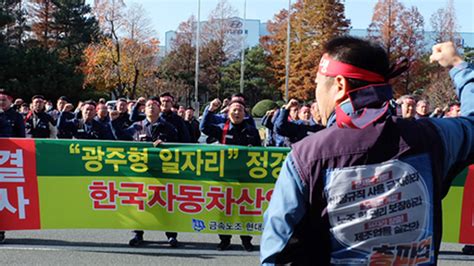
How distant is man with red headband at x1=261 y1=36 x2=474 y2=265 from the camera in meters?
1.62

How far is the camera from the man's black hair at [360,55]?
5.62 ft

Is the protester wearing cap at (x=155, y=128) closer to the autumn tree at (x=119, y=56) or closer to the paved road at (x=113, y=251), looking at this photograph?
the paved road at (x=113, y=251)

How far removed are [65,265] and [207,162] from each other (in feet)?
6.30

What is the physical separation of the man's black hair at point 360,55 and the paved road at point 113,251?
445 centimetres

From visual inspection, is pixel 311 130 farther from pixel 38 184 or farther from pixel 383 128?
pixel 383 128

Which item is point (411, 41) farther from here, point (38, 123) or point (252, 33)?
point (252, 33)

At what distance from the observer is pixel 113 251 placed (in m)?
6.17

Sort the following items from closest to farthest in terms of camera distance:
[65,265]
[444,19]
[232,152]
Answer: [65,265] < [232,152] < [444,19]

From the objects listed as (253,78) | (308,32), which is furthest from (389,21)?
(253,78)

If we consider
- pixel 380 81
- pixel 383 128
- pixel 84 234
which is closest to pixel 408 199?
pixel 383 128

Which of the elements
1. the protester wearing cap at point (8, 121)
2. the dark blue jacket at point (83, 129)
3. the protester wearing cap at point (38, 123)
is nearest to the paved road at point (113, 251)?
the protester wearing cap at point (8, 121)

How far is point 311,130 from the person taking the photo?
7.90m

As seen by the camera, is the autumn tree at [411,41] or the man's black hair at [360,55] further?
the autumn tree at [411,41]

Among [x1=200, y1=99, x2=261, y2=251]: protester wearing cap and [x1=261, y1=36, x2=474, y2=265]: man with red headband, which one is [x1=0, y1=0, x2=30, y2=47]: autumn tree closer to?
[x1=200, y1=99, x2=261, y2=251]: protester wearing cap
